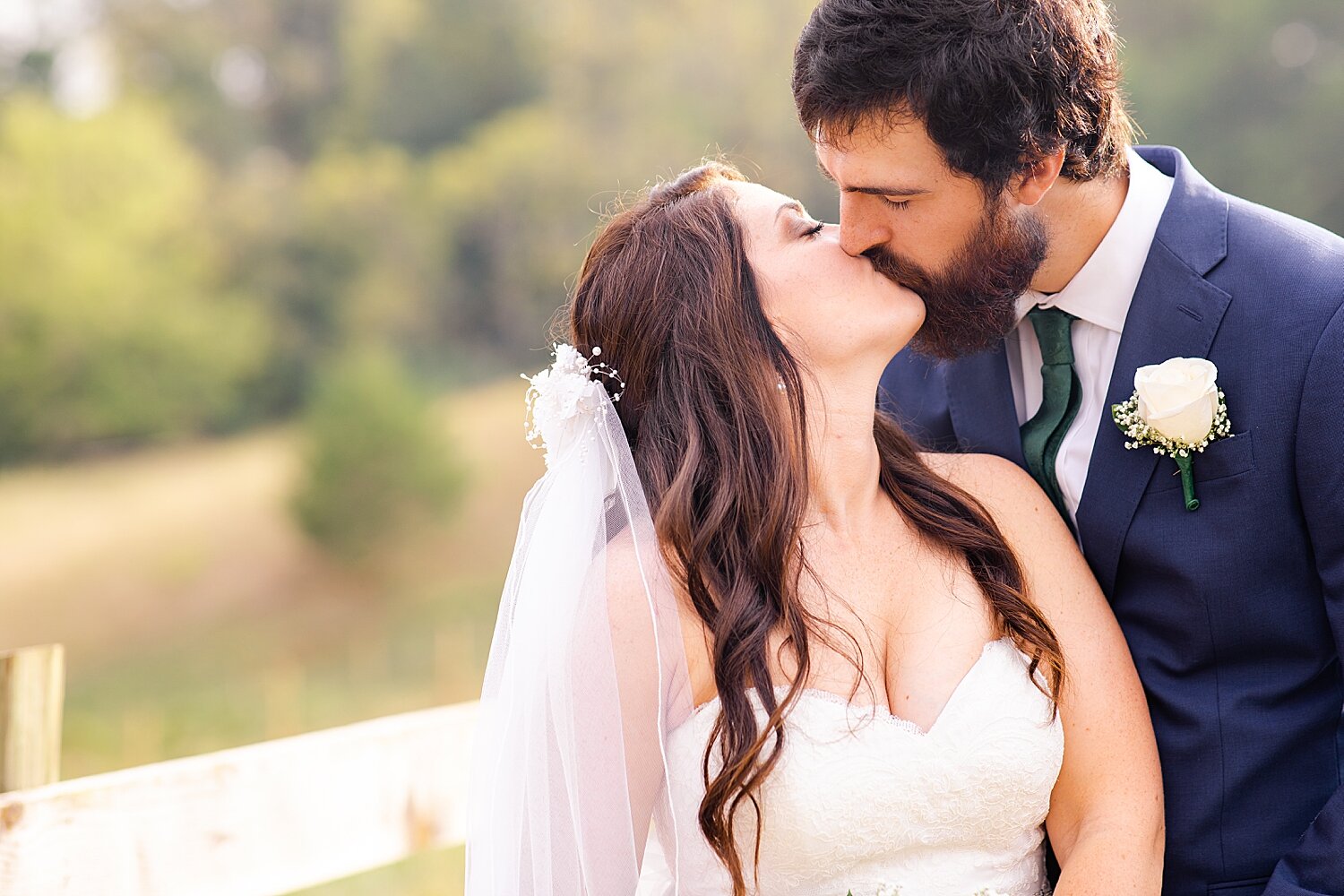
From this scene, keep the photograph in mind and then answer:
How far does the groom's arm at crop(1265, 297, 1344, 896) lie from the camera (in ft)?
7.75

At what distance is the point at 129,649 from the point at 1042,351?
547 inches

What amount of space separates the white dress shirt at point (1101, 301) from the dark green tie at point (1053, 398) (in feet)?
0.06

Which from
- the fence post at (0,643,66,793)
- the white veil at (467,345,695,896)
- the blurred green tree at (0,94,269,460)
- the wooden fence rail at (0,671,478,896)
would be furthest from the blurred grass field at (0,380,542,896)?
the white veil at (467,345,695,896)

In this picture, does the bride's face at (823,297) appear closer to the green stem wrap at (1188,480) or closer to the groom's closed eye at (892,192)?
the groom's closed eye at (892,192)

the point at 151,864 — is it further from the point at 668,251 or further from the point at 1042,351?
the point at 1042,351

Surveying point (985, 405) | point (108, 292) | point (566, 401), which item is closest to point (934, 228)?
point (985, 405)

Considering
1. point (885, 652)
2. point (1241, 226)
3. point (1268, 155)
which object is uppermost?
point (1268, 155)

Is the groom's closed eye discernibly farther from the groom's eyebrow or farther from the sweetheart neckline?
the sweetheart neckline

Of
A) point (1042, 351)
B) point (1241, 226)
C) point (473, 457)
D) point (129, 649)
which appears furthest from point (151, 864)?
point (473, 457)

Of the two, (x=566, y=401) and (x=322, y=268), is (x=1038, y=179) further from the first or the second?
(x=322, y=268)

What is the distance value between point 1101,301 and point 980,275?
0.31m

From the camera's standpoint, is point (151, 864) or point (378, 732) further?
point (378, 732)

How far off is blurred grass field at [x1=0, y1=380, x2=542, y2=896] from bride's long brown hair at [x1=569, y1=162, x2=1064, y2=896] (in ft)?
32.3

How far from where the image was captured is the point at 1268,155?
1507 cm
